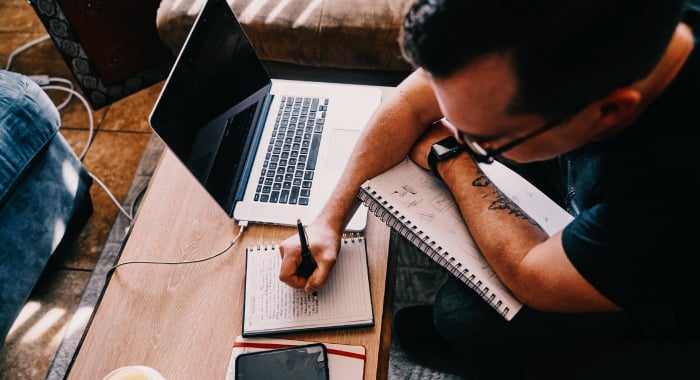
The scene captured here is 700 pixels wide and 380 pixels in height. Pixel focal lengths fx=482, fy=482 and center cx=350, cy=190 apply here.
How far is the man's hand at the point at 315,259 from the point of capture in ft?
2.81

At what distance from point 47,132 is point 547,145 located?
4.54ft

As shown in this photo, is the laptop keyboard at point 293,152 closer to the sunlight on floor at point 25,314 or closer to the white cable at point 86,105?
the sunlight on floor at point 25,314

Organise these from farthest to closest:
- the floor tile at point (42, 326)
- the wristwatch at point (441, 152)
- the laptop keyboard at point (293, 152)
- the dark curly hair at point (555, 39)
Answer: the floor tile at point (42, 326)
the laptop keyboard at point (293, 152)
the wristwatch at point (441, 152)
the dark curly hair at point (555, 39)

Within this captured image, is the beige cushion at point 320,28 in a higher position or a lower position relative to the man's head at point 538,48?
lower

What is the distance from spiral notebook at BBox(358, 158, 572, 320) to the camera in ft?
2.69

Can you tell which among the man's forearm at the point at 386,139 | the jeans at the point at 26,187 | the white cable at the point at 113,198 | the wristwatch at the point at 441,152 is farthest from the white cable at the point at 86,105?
the wristwatch at the point at 441,152

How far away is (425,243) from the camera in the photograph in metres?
0.84

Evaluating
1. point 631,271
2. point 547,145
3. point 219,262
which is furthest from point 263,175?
point 631,271

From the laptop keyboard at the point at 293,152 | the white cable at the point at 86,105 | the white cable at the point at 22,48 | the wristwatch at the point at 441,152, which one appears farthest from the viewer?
the white cable at the point at 22,48

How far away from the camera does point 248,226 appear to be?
1002mm

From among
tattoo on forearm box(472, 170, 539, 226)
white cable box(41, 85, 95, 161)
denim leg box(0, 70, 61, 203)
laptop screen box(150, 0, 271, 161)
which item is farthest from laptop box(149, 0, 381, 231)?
white cable box(41, 85, 95, 161)

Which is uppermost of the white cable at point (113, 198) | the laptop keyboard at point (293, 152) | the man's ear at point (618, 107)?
the man's ear at point (618, 107)

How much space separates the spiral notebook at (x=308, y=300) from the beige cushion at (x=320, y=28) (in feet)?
3.06

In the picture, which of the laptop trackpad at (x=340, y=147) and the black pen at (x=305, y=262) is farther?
the laptop trackpad at (x=340, y=147)
